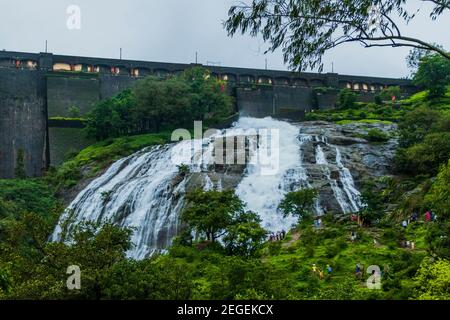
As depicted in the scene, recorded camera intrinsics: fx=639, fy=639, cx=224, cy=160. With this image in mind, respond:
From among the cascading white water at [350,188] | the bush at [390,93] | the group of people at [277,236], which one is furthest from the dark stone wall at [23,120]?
the bush at [390,93]

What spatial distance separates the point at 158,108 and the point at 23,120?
1026 cm

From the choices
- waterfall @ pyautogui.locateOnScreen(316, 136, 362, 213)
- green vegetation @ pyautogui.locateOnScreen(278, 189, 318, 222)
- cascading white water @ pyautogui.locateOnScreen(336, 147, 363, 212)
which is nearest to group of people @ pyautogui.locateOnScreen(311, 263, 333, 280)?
green vegetation @ pyautogui.locateOnScreen(278, 189, 318, 222)

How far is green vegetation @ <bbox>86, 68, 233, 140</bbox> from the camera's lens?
41375mm

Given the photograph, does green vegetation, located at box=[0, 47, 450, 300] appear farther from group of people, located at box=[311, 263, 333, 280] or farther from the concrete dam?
the concrete dam

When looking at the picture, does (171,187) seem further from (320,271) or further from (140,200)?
(320,271)

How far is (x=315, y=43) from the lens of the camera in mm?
13391

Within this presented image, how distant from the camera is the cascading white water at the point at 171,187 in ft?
88.8

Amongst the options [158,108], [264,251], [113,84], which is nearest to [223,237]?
[264,251]

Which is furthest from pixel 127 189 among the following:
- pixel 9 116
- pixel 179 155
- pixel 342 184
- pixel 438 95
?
pixel 438 95

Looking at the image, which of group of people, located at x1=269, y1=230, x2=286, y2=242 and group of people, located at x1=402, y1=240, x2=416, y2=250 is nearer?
group of people, located at x1=402, y1=240, x2=416, y2=250

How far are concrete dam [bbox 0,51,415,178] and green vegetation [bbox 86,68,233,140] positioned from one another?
234 cm

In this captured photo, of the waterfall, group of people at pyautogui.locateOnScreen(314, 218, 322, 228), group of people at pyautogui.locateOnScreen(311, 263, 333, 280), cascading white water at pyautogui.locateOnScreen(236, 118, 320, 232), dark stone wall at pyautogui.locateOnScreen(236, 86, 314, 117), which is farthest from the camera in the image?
dark stone wall at pyautogui.locateOnScreen(236, 86, 314, 117)

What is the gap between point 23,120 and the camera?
4441 cm

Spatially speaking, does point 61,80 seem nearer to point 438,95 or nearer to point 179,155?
point 179,155
